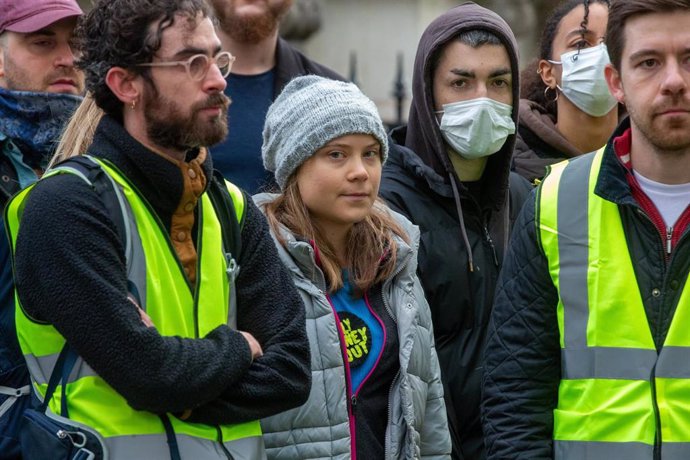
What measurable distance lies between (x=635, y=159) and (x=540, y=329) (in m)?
0.56

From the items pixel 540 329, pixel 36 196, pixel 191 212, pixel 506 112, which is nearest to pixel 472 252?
pixel 506 112

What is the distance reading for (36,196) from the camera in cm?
351

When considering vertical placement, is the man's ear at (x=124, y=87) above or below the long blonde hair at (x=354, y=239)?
above

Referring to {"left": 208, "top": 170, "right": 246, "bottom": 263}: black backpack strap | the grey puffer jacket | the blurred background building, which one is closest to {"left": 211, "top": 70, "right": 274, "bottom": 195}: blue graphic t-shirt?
the grey puffer jacket

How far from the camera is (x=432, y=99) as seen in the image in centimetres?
523

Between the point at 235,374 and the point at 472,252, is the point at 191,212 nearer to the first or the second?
the point at 235,374

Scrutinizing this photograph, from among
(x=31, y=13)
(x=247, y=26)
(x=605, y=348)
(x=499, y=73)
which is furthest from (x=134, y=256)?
(x=247, y=26)

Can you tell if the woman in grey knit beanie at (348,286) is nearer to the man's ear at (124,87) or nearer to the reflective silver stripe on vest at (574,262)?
the reflective silver stripe on vest at (574,262)

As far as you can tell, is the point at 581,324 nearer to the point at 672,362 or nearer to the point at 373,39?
the point at 672,362

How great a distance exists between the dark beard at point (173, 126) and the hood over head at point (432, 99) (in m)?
1.53

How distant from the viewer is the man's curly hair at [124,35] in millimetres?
3750

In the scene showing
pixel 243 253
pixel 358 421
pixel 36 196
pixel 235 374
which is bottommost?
pixel 358 421

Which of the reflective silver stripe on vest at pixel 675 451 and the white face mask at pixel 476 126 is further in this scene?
the white face mask at pixel 476 126

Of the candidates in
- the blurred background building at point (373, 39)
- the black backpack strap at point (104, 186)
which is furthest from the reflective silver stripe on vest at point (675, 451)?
the blurred background building at point (373, 39)
